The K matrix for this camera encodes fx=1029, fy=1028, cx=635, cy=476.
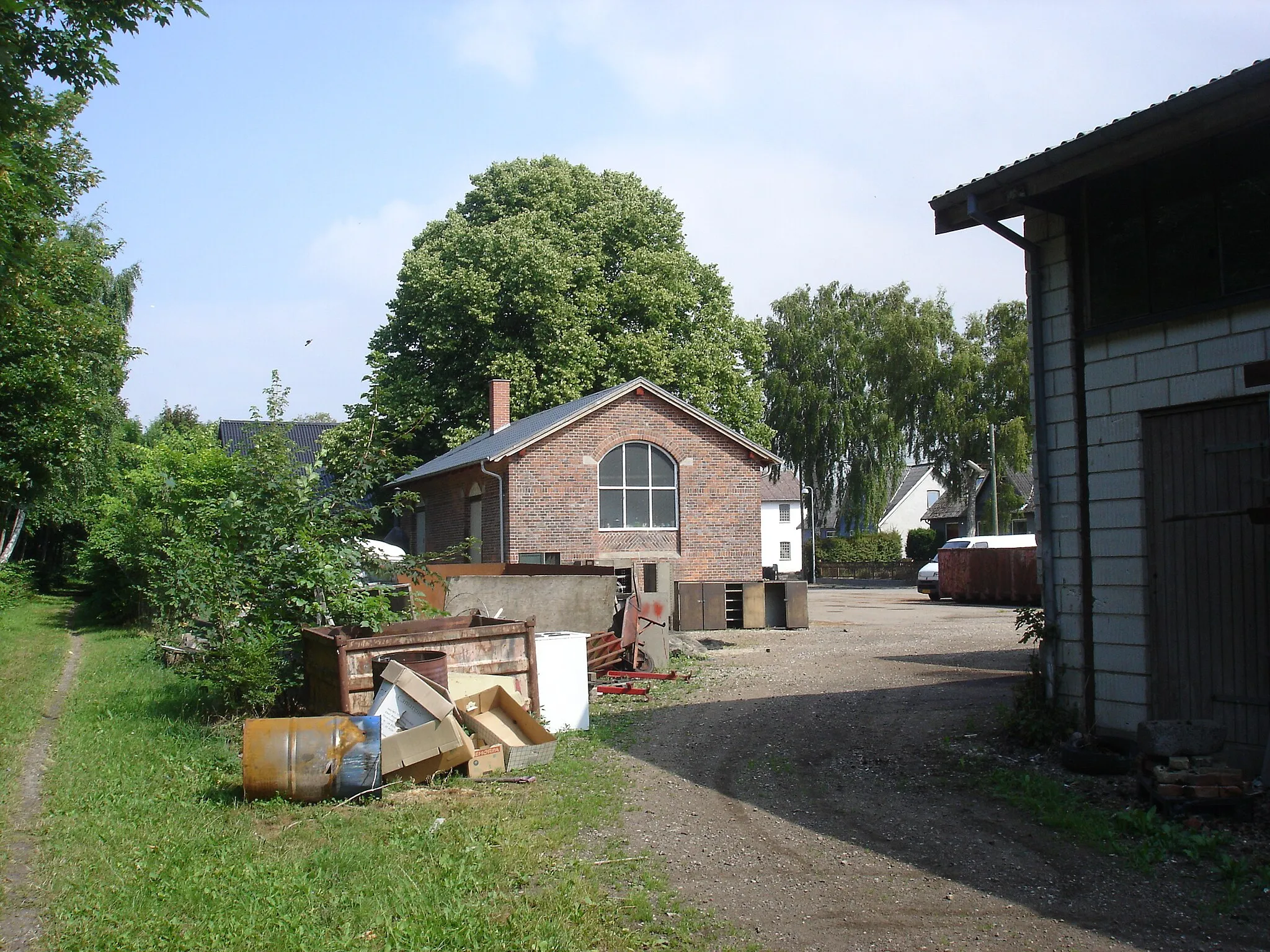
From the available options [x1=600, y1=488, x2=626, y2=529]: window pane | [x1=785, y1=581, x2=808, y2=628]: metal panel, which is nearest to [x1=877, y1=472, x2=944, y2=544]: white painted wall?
[x1=600, y1=488, x2=626, y2=529]: window pane

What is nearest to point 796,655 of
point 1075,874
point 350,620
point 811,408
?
point 350,620

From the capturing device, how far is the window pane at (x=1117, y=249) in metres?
7.76

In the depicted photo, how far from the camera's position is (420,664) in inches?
330

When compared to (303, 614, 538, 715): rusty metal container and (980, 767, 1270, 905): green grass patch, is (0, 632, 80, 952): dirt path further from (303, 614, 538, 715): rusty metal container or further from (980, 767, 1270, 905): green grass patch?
(980, 767, 1270, 905): green grass patch

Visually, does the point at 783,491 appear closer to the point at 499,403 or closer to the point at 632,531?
the point at 499,403

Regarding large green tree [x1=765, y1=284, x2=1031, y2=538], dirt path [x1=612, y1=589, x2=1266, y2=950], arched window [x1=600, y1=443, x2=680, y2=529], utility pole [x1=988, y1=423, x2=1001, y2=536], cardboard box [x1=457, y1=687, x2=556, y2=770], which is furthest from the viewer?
large green tree [x1=765, y1=284, x2=1031, y2=538]

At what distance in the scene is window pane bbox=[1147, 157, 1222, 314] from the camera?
7.28 m

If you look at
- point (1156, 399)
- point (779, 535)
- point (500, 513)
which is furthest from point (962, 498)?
point (1156, 399)

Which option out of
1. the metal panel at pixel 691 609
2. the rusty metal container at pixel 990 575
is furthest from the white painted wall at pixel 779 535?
the metal panel at pixel 691 609

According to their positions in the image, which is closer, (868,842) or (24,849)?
(868,842)

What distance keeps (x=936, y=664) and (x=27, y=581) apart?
29761 millimetres

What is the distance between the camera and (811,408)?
1938 inches

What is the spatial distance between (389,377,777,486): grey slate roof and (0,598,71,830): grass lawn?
9.53m

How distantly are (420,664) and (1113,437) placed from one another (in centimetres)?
576
